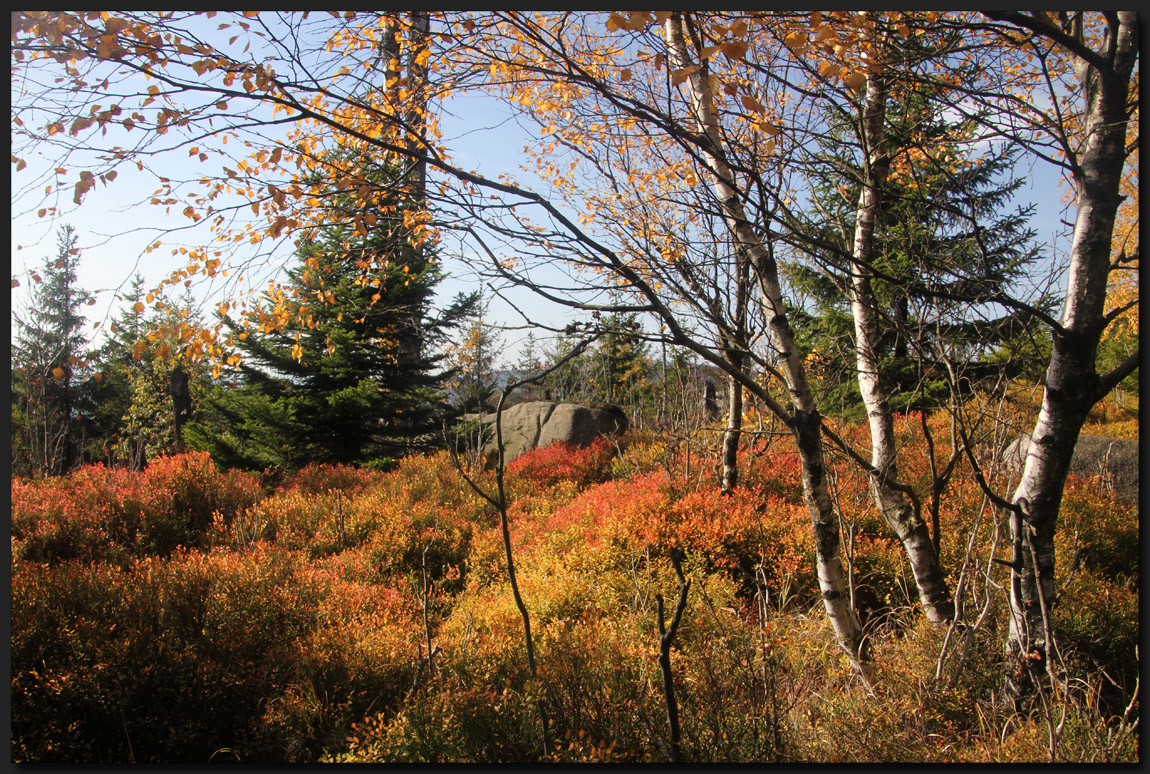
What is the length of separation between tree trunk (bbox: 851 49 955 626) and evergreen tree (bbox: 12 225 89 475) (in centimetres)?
308

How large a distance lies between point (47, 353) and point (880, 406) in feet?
19.4

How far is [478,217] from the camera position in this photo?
1792 millimetres

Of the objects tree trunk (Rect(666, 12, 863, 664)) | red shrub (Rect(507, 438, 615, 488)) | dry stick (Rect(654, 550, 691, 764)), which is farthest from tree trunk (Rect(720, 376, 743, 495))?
dry stick (Rect(654, 550, 691, 764))

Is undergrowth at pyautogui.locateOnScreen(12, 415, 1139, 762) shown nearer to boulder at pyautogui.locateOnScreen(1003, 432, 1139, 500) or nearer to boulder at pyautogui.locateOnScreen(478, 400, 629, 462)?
boulder at pyautogui.locateOnScreen(1003, 432, 1139, 500)

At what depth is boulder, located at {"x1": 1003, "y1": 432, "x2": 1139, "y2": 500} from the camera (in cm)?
539

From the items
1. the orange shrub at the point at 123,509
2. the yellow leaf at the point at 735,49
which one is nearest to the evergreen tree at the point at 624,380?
the orange shrub at the point at 123,509

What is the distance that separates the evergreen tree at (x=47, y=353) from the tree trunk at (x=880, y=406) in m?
3.08

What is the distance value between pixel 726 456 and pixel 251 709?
382cm

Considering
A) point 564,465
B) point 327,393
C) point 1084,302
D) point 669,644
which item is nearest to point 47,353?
point 327,393

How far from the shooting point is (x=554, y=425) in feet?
29.1

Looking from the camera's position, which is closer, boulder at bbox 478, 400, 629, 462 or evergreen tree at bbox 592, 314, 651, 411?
boulder at bbox 478, 400, 629, 462

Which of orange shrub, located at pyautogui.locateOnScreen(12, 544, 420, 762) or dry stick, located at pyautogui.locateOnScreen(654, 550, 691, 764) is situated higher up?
dry stick, located at pyautogui.locateOnScreen(654, 550, 691, 764)

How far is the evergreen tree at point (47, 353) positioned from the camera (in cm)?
231

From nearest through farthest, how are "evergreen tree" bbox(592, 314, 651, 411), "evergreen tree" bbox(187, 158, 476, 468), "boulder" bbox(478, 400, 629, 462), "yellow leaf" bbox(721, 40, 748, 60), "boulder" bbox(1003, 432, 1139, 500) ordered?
"yellow leaf" bbox(721, 40, 748, 60)
"boulder" bbox(1003, 432, 1139, 500)
"evergreen tree" bbox(187, 158, 476, 468)
"boulder" bbox(478, 400, 629, 462)
"evergreen tree" bbox(592, 314, 651, 411)
